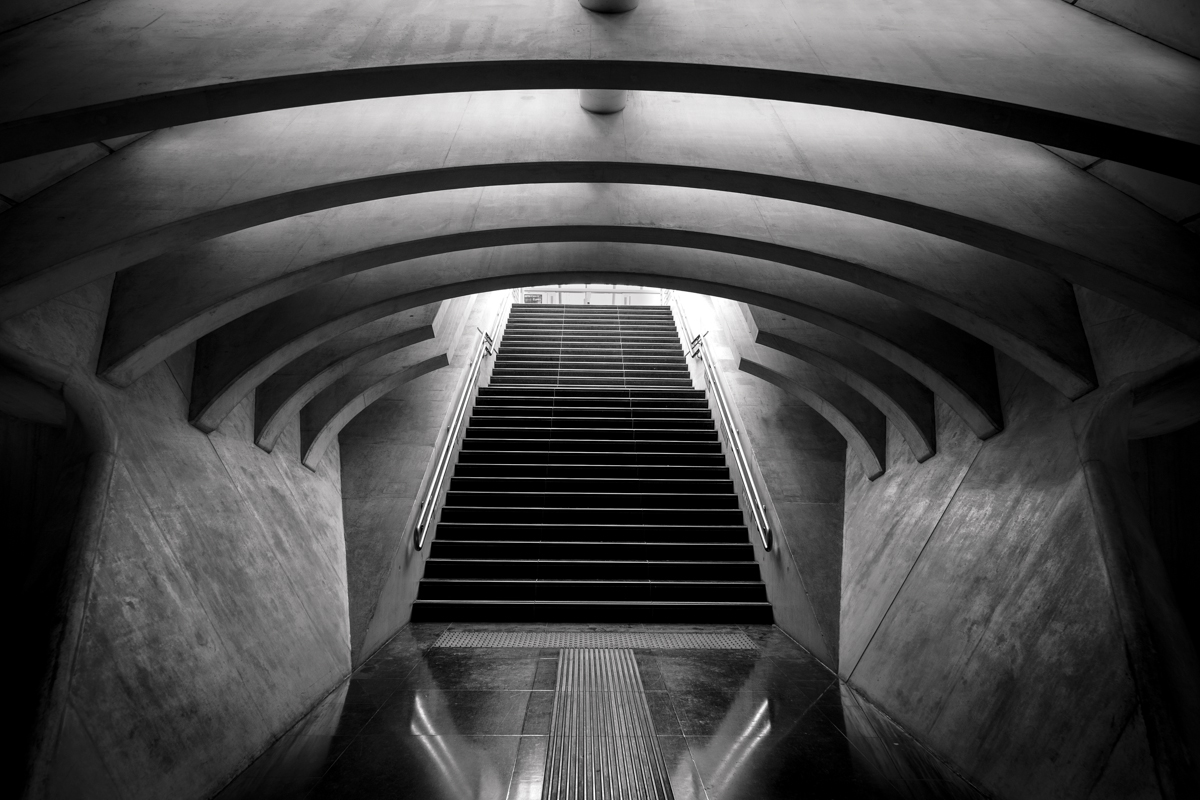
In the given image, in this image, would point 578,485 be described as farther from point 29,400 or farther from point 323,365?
point 29,400

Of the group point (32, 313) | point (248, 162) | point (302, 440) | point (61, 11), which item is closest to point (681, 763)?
point (248, 162)

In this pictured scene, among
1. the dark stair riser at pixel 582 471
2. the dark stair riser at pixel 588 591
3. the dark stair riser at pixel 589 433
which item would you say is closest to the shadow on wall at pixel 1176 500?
the dark stair riser at pixel 588 591

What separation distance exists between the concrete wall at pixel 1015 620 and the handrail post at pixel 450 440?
5.08 meters

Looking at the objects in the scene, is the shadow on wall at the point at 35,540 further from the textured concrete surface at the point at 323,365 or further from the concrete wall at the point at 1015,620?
the concrete wall at the point at 1015,620

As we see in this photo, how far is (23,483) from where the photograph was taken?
5270 millimetres

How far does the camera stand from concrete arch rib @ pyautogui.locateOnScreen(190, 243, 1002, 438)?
6.75 m

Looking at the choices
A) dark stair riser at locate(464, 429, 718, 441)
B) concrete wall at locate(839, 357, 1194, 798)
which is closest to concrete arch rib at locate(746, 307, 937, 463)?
concrete wall at locate(839, 357, 1194, 798)

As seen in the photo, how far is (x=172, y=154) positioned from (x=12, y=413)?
2197 millimetres

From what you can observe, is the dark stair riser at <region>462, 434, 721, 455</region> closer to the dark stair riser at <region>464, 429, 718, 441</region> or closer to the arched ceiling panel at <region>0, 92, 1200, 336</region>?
the dark stair riser at <region>464, 429, 718, 441</region>

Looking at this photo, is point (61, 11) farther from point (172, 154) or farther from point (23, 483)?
point (23, 483)

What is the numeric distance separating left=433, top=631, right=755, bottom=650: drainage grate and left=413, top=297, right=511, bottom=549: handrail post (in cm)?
147

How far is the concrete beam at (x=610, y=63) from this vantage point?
11.3ft

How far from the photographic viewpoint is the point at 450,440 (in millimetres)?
10734

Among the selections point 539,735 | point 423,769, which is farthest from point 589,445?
point 423,769
